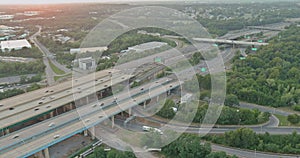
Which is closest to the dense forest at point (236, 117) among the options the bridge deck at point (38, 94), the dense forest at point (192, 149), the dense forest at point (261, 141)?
the dense forest at point (261, 141)

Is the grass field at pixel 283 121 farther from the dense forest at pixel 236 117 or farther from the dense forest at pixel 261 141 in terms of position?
the dense forest at pixel 261 141

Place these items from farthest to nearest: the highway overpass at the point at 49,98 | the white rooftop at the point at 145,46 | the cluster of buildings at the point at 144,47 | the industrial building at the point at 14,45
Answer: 1. the industrial building at the point at 14,45
2. the white rooftop at the point at 145,46
3. the cluster of buildings at the point at 144,47
4. the highway overpass at the point at 49,98

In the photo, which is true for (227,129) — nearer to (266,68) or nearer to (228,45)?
(266,68)

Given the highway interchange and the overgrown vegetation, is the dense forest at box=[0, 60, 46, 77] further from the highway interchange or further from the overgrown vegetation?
the highway interchange

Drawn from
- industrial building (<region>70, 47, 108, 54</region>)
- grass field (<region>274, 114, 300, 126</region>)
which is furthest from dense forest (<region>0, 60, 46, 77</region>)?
grass field (<region>274, 114, 300, 126</region>)

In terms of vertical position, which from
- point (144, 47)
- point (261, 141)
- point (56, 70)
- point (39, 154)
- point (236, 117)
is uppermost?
point (144, 47)

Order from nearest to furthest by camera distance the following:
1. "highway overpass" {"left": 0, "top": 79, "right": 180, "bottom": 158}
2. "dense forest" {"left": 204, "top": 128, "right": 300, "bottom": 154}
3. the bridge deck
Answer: "highway overpass" {"left": 0, "top": 79, "right": 180, "bottom": 158}
"dense forest" {"left": 204, "top": 128, "right": 300, "bottom": 154}
the bridge deck

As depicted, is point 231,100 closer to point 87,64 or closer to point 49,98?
point 49,98

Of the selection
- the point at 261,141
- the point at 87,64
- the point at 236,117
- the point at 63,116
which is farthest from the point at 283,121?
the point at 87,64
